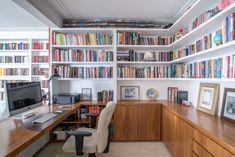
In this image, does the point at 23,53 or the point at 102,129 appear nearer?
the point at 102,129

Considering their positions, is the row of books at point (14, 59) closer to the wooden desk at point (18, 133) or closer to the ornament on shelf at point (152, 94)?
the wooden desk at point (18, 133)

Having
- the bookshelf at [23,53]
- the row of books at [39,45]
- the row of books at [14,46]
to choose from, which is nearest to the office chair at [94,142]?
the bookshelf at [23,53]

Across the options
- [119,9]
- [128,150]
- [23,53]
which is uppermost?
[119,9]

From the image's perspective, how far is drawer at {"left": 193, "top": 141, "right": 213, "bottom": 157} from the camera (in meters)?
1.65

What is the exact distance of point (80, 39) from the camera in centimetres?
360

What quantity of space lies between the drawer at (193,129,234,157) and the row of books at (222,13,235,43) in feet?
3.10

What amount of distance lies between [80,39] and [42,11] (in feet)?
3.01

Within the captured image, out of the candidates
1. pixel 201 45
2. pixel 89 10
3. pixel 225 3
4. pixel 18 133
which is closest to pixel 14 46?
pixel 89 10

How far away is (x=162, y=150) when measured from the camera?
3129mm

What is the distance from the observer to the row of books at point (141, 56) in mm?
3662

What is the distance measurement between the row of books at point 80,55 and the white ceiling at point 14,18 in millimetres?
790

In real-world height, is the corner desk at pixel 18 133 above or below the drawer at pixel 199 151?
above

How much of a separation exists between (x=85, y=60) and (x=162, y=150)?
211cm

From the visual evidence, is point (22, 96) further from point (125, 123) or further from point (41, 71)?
point (41, 71)
